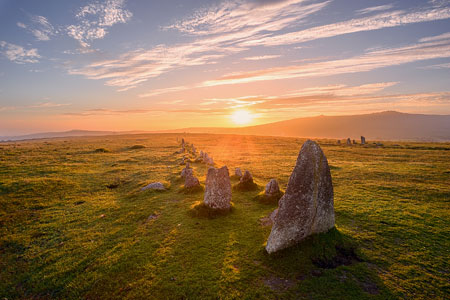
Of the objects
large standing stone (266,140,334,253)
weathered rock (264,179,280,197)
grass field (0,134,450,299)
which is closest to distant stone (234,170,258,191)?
grass field (0,134,450,299)

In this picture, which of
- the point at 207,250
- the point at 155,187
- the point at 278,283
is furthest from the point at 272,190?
the point at 155,187

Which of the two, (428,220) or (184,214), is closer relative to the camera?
(428,220)

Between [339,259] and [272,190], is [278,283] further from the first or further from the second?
[272,190]

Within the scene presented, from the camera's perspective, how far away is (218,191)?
550 inches

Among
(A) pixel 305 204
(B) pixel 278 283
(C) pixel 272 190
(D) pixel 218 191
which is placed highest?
(A) pixel 305 204

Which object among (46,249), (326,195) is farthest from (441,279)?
(46,249)

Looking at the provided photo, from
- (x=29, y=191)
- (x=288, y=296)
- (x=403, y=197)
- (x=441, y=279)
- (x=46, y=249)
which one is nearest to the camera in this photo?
(x=288, y=296)

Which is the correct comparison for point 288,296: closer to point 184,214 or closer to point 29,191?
point 184,214

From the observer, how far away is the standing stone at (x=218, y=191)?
13945mm

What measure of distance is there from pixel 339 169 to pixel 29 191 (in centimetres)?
3611

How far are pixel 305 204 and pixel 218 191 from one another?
6.32 metres

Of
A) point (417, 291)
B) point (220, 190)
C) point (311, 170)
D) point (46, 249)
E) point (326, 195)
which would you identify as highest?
point (311, 170)

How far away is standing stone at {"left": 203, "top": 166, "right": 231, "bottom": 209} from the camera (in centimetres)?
1395

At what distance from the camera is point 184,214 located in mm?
14258
